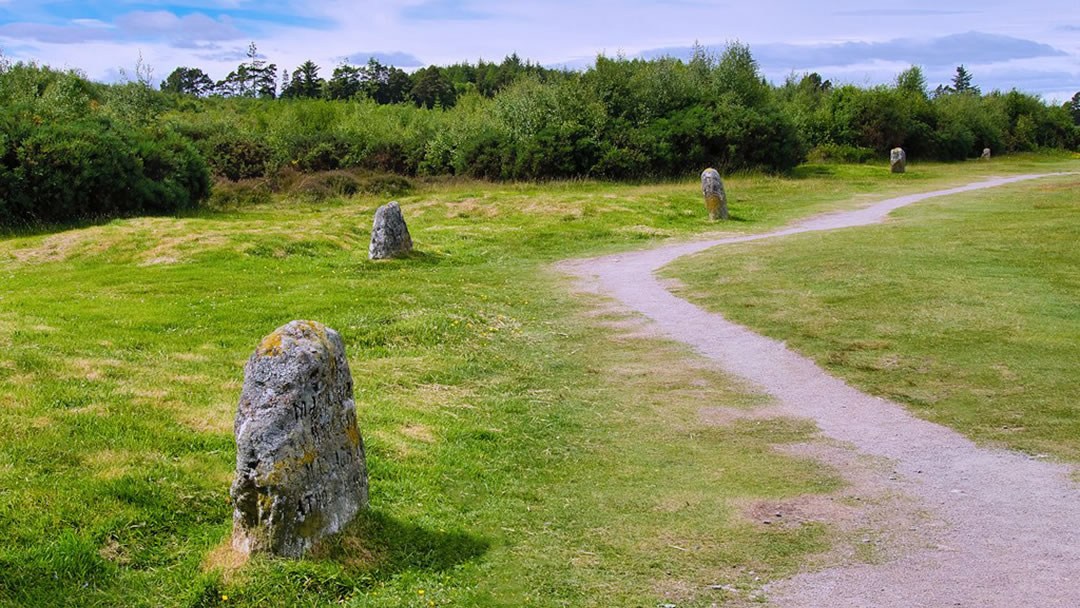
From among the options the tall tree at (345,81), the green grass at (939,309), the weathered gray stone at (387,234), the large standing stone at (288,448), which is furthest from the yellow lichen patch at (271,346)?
the tall tree at (345,81)

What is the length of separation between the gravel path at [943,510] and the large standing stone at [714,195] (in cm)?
1699

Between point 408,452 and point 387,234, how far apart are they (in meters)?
13.5

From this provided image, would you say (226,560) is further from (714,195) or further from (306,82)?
(306,82)

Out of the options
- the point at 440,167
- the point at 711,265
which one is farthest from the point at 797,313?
the point at 440,167

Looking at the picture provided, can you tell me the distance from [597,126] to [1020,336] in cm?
3212

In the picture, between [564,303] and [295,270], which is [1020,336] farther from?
[295,270]

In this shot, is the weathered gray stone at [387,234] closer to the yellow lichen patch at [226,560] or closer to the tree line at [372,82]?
the yellow lichen patch at [226,560]

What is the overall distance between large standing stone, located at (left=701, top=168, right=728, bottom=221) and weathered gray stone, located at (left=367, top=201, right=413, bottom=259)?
11704 millimetres

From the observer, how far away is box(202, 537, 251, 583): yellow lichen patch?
628 cm

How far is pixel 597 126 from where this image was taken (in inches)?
1729

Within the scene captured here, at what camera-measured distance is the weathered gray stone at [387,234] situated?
21891 millimetres

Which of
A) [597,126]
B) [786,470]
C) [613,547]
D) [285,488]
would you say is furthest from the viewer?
[597,126]

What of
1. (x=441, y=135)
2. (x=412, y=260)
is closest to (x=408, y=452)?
(x=412, y=260)

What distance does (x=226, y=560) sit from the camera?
6.39 m
